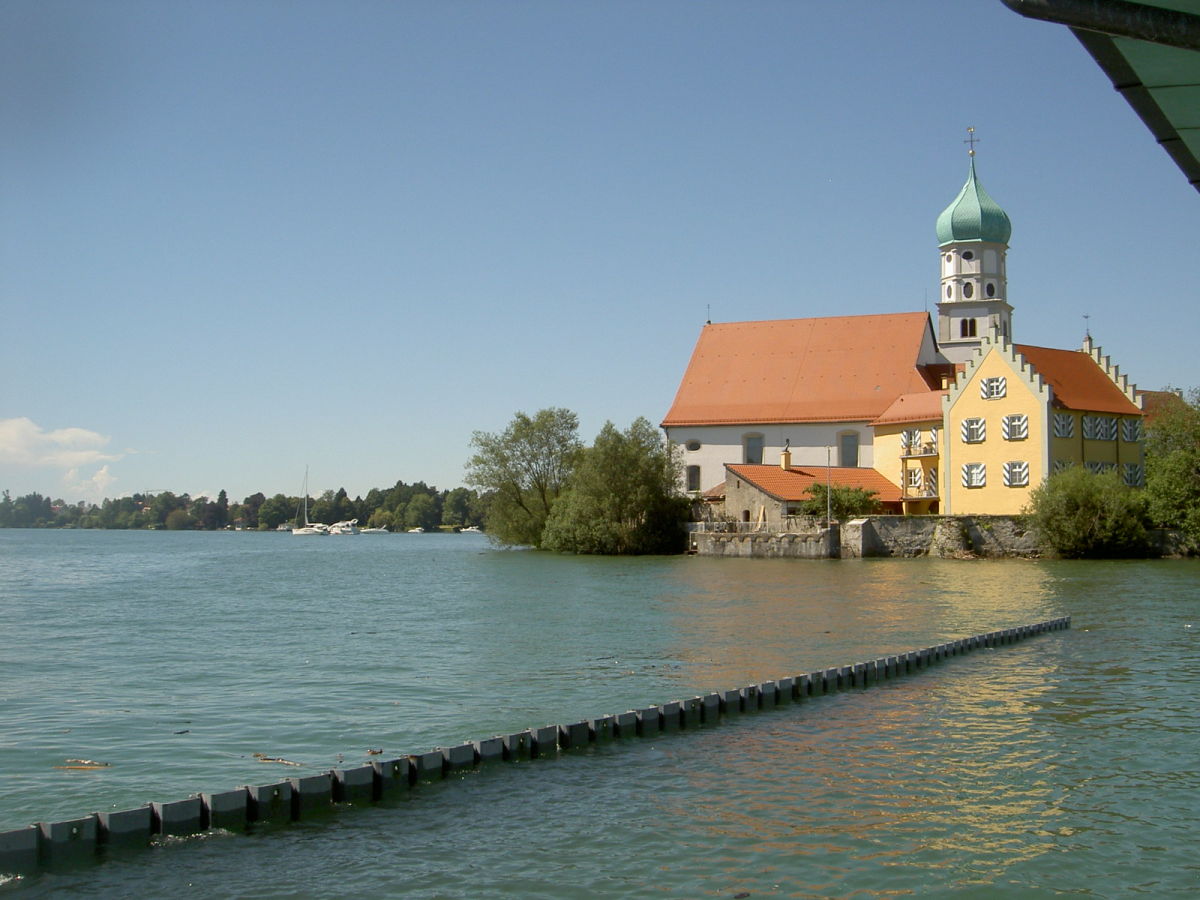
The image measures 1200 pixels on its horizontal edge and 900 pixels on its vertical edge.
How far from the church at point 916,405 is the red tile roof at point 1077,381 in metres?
0.09

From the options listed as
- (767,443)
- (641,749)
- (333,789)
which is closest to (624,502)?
(767,443)

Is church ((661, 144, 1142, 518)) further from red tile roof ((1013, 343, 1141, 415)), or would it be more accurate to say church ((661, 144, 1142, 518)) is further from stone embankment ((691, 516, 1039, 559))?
stone embankment ((691, 516, 1039, 559))

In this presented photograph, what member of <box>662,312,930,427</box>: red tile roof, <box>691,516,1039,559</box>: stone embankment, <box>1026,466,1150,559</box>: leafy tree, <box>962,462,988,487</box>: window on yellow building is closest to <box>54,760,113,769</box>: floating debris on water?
<box>1026,466,1150,559</box>: leafy tree

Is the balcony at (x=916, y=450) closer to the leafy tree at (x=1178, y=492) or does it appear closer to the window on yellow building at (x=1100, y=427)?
the window on yellow building at (x=1100, y=427)

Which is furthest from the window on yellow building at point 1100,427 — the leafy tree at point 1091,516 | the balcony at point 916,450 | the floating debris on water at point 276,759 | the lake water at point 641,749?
the floating debris on water at point 276,759

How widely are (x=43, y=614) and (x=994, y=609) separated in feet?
92.1

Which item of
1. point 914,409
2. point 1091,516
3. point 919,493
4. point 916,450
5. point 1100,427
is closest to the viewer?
point 1091,516

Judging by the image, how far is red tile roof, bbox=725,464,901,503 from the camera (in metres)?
72.0

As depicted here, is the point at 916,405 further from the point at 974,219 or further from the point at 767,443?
the point at 974,219

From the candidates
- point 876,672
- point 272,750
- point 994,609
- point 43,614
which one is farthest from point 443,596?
point 272,750

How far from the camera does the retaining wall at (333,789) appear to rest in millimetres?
10344

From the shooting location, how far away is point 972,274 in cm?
8525

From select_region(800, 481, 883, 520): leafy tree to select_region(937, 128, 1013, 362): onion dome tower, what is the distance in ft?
66.8

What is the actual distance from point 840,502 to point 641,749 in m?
56.2
